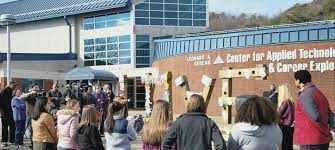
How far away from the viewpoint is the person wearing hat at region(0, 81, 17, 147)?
1409cm

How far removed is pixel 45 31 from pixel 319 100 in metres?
46.8

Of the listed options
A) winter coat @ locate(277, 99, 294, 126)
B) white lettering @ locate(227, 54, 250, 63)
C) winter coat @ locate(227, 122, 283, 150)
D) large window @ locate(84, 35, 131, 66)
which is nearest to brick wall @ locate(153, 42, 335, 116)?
white lettering @ locate(227, 54, 250, 63)

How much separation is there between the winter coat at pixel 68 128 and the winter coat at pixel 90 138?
0.57 meters

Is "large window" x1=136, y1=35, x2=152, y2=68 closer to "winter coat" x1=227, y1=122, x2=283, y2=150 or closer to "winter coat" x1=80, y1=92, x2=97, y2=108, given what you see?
"winter coat" x1=80, y1=92, x2=97, y2=108

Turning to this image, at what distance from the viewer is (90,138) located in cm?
740

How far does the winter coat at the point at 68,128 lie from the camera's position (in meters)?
8.04

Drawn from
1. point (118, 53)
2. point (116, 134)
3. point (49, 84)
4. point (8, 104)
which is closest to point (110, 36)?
point (118, 53)

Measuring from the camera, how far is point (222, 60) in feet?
103

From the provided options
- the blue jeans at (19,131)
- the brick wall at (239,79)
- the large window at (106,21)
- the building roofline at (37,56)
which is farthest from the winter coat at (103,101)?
the large window at (106,21)

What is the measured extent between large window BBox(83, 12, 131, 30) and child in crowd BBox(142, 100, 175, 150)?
126 feet

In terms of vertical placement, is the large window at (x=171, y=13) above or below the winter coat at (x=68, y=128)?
above

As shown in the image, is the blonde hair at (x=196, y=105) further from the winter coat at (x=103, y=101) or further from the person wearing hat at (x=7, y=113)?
the winter coat at (x=103, y=101)

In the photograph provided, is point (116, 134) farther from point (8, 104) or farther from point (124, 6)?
point (124, 6)

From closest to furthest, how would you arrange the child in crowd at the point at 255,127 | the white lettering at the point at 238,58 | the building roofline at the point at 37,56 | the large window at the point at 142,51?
1. the child in crowd at the point at 255,127
2. the white lettering at the point at 238,58
3. the building roofline at the point at 37,56
4. the large window at the point at 142,51
